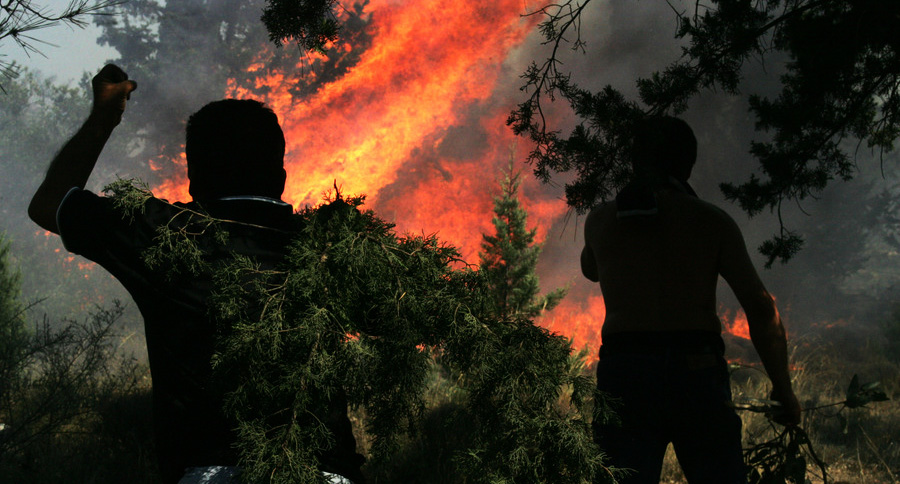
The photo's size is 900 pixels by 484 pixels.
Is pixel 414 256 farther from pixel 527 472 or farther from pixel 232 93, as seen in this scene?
pixel 232 93

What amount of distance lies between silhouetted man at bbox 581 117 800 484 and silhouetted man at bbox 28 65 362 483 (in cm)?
129

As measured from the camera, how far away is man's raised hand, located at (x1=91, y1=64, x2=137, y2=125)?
179 cm

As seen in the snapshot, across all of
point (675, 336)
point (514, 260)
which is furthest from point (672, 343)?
point (514, 260)

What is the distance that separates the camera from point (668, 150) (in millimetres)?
2758

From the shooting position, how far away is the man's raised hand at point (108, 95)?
1789mm

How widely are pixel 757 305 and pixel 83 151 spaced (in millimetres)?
2460

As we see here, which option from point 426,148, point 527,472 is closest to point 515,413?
point 527,472

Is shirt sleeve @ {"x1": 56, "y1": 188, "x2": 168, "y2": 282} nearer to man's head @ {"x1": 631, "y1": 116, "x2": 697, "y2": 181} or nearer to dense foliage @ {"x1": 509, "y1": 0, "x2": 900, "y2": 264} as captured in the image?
man's head @ {"x1": 631, "y1": 116, "x2": 697, "y2": 181}

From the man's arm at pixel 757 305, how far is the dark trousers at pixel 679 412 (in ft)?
0.64

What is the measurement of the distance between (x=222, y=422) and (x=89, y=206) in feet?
2.10

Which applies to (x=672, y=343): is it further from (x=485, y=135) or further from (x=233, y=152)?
(x=485, y=135)

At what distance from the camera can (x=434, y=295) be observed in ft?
5.22

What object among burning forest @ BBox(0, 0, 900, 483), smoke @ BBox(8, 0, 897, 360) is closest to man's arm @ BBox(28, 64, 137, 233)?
burning forest @ BBox(0, 0, 900, 483)

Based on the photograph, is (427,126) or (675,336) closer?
(675,336)
